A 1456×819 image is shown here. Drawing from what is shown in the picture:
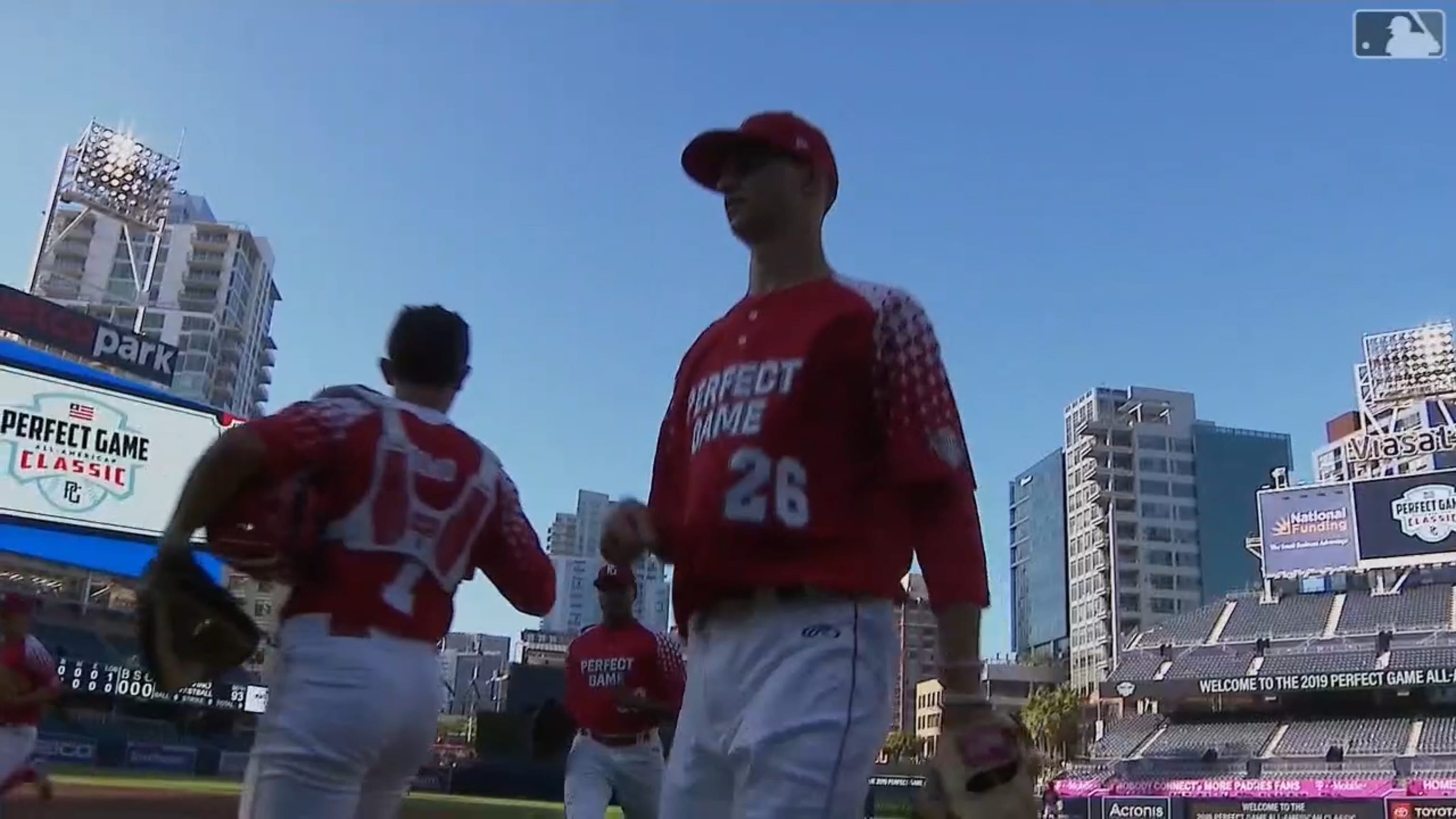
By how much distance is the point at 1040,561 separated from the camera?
353 feet

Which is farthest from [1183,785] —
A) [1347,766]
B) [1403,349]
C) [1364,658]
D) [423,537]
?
[423,537]

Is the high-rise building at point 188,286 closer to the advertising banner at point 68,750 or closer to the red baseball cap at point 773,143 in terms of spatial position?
the advertising banner at point 68,750

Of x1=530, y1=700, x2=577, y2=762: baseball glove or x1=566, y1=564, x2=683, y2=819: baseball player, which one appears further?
x1=566, y1=564, x2=683, y2=819: baseball player

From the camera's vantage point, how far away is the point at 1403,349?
55562mm

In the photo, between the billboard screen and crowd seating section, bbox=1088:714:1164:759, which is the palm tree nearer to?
crowd seating section, bbox=1088:714:1164:759

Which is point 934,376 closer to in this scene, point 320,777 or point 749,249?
point 749,249

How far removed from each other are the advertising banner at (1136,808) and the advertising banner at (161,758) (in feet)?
83.8

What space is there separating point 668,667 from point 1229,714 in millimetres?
38649

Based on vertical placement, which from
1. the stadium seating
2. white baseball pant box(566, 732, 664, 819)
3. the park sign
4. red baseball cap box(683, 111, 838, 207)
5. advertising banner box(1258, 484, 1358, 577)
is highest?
advertising banner box(1258, 484, 1358, 577)

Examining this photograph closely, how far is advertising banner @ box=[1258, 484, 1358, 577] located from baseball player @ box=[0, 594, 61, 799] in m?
39.9

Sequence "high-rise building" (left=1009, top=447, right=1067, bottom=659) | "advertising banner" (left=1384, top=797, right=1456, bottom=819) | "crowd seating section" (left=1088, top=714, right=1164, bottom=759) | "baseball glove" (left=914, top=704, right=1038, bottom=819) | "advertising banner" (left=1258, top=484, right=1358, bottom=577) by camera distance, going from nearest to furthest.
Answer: "baseball glove" (left=914, top=704, right=1038, bottom=819), "advertising banner" (left=1384, top=797, right=1456, bottom=819), "advertising banner" (left=1258, top=484, right=1358, bottom=577), "crowd seating section" (left=1088, top=714, right=1164, bottom=759), "high-rise building" (left=1009, top=447, right=1067, bottom=659)

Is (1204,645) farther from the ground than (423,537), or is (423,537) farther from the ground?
(1204,645)

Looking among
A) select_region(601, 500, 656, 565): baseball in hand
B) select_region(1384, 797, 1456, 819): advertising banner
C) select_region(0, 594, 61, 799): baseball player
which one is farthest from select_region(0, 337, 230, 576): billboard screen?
select_region(601, 500, 656, 565): baseball in hand

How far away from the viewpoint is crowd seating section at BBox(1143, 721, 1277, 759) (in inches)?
1449
